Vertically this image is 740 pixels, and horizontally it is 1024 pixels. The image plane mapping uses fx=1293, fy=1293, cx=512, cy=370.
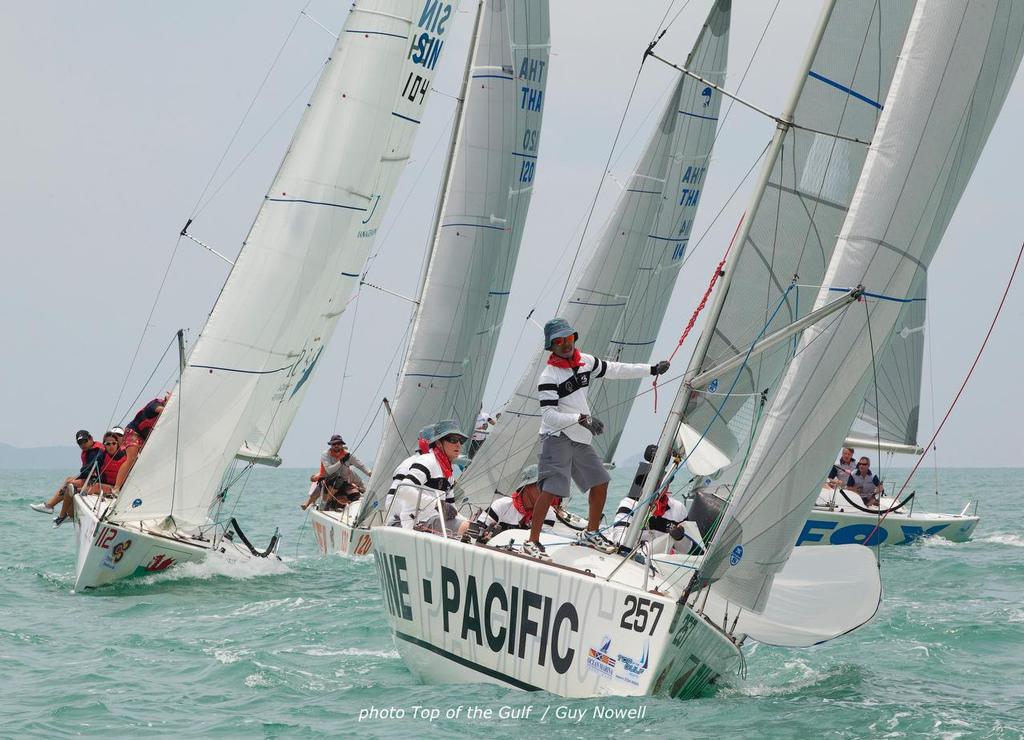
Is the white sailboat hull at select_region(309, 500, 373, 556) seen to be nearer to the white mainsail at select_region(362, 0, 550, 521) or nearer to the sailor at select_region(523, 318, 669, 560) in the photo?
the white mainsail at select_region(362, 0, 550, 521)

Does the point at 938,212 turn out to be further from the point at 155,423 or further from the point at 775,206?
the point at 155,423

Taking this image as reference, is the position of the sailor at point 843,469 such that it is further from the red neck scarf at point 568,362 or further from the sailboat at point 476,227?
the red neck scarf at point 568,362

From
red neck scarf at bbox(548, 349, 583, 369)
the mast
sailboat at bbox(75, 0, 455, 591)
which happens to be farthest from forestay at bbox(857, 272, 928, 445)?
red neck scarf at bbox(548, 349, 583, 369)

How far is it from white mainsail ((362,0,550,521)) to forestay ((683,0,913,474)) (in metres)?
8.73

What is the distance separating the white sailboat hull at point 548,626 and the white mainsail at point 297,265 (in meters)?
6.05

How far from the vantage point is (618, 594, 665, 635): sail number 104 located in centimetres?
678

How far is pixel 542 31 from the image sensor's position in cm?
1884

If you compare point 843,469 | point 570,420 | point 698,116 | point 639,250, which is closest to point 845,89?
point 570,420

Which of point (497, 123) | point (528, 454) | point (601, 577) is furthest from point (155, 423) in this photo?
point (601, 577)

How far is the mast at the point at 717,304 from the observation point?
7.95m

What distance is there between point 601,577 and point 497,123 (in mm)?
12233

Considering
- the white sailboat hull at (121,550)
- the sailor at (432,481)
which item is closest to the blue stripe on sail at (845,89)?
the sailor at (432,481)

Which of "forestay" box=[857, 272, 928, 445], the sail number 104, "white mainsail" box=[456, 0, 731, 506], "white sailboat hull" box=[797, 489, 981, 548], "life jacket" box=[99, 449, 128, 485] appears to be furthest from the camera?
"forestay" box=[857, 272, 928, 445]

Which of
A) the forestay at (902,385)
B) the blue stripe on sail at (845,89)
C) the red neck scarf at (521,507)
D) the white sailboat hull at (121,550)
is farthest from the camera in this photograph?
the forestay at (902,385)
